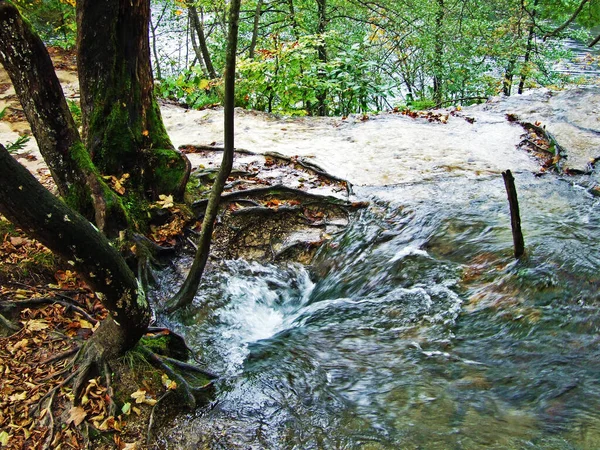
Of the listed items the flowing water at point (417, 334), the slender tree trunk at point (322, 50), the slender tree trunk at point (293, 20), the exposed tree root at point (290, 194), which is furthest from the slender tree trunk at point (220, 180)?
the slender tree trunk at point (293, 20)

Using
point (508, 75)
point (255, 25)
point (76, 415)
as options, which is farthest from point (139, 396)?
point (508, 75)

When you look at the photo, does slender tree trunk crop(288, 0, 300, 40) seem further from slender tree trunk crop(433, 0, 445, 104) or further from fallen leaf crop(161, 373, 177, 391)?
fallen leaf crop(161, 373, 177, 391)

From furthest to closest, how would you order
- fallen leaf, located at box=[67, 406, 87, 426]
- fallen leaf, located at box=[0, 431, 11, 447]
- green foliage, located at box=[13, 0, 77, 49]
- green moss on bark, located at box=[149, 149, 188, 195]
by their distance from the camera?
1. green foliage, located at box=[13, 0, 77, 49]
2. green moss on bark, located at box=[149, 149, 188, 195]
3. fallen leaf, located at box=[67, 406, 87, 426]
4. fallen leaf, located at box=[0, 431, 11, 447]

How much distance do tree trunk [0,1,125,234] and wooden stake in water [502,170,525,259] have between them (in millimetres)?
3849

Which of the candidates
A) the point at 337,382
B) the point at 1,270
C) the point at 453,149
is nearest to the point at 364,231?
the point at 337,382

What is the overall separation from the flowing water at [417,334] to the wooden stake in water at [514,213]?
0.15 metres

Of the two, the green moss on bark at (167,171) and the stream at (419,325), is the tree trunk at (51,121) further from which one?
the stream at (419,325)

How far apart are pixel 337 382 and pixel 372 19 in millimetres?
13331

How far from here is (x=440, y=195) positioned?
6625 mm

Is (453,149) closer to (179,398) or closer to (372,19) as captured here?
(179,398)

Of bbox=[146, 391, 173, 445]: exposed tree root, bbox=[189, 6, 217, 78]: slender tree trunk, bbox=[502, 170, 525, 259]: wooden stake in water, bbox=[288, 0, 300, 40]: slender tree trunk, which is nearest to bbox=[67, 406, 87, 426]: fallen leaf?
bbox=[146, 391, 173, 445]: exposed tree root

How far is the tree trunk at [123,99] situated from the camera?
497cm

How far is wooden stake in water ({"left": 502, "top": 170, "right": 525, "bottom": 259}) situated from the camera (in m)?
4.34

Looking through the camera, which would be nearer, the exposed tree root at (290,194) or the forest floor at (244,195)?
the forest floor at (244,195)
